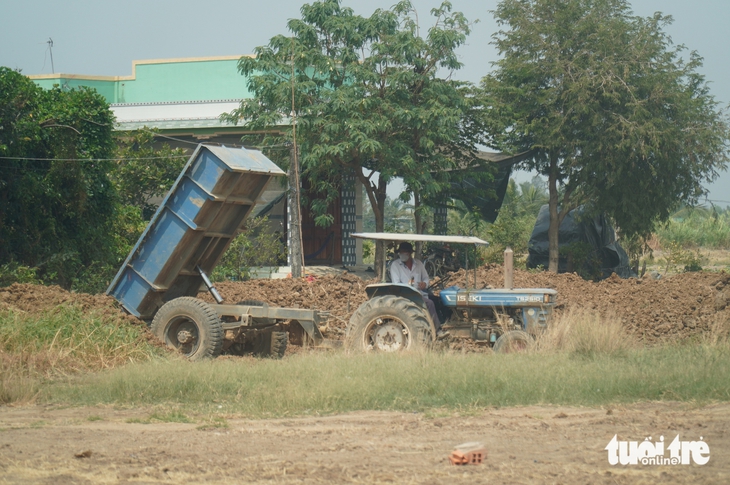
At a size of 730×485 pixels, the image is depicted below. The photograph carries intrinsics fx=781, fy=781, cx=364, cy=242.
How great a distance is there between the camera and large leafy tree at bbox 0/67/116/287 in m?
15.0

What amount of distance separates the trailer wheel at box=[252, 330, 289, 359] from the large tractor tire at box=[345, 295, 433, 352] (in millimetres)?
1071

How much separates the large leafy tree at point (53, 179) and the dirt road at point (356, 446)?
7.82m

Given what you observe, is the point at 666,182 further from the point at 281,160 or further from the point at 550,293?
the point at 550,293

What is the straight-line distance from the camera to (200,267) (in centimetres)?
1205

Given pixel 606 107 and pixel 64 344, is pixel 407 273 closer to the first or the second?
pixel 64 344

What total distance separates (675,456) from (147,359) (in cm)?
683

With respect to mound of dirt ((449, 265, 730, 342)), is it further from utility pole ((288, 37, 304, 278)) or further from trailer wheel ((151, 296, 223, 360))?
trailer wheel ((151, 296, 223, 360))

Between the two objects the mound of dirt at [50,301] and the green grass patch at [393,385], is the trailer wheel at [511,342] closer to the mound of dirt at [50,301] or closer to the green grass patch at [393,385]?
the green grass patch at [393,385]

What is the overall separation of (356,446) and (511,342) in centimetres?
530

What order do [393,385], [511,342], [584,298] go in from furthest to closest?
1. [584,298]
2. [511,342]
3. [393,385]

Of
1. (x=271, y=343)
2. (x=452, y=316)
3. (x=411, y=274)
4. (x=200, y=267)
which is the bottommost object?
(x=271, y=343)

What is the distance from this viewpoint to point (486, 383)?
27.9 feet

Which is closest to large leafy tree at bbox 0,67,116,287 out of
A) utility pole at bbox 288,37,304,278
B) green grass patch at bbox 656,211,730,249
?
utility pole at bbox 288,37,304,278

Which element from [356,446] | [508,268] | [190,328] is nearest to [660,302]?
[508,268]
